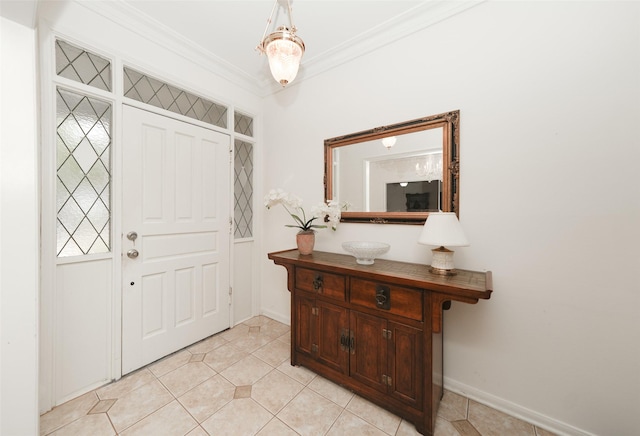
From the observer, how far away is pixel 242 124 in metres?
2.74

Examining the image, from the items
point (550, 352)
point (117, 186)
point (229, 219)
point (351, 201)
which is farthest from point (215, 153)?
point (550, 352)

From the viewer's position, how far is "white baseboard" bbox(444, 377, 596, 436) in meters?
1.36

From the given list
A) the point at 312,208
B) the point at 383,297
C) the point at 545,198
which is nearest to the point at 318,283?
the point at 383,297

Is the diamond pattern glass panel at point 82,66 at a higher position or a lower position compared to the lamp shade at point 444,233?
higher

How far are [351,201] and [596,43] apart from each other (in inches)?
66.4

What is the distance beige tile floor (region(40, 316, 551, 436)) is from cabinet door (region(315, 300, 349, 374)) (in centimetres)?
18

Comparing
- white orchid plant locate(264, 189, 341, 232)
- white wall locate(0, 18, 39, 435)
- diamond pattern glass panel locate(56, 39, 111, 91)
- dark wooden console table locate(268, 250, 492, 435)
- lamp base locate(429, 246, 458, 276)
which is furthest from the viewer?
white orchid plant locate(264, 189, 341, 232)

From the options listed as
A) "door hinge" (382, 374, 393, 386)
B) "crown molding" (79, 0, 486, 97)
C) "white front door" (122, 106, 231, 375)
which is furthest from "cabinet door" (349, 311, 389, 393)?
"crown molding" (79, 0, 486, 97)

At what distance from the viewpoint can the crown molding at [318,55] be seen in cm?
169

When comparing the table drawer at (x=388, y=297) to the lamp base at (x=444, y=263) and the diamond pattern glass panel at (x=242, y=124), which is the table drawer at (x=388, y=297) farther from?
the diamond pattern glass panel at (x=242, y=124)

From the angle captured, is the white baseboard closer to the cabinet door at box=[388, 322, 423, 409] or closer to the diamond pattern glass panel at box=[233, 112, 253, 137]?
the cabinet door at box=[388, 322, 423, 409]

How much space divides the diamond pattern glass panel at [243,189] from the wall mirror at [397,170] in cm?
102

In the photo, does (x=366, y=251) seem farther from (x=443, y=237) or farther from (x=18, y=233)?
(x=18, y=233)

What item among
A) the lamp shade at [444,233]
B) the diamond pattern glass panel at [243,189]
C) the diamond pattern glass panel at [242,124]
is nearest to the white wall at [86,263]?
the diamond pattern glass panel at [242,124]
